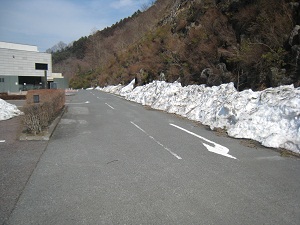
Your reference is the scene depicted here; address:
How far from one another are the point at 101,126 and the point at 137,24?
61512 millimetres

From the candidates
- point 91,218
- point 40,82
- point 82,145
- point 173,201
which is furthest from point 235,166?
point 40,82

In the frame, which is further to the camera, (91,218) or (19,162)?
(19,162)

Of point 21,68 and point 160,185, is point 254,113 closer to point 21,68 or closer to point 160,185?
point 160,185

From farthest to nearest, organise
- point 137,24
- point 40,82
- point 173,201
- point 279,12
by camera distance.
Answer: point 137,24
point 40,82
point 279,12
point 173,201

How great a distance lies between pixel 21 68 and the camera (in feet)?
181

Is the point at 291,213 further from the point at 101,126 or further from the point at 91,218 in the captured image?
the point at 101,126

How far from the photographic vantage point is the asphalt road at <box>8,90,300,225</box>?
3549 millimetres

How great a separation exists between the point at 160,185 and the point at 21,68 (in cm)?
5941

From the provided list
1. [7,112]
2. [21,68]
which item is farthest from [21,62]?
[7,112]

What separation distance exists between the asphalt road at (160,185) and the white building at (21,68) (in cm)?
4654

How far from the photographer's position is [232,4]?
656 inches

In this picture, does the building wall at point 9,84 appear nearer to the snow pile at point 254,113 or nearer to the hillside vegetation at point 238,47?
the hillside vegetation at point 238,47

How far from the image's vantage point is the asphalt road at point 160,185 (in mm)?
3549

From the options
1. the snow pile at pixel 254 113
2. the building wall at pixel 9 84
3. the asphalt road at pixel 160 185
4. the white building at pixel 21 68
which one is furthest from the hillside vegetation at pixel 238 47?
the building wall at pixel 9 84
